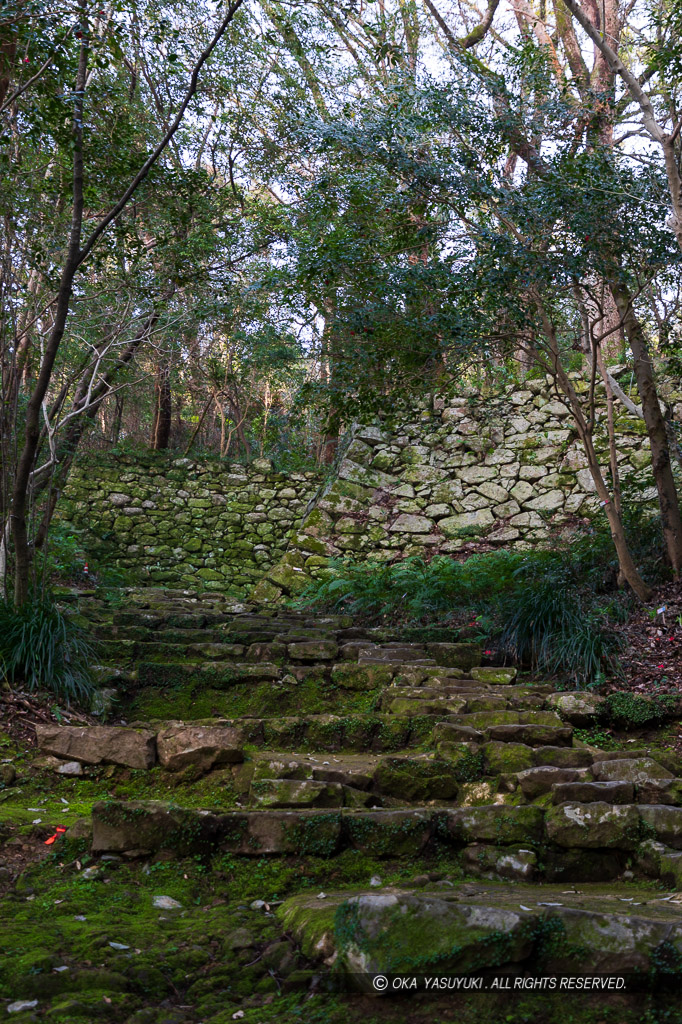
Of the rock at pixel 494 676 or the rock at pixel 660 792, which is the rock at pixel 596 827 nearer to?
the rock at pixel 660 792

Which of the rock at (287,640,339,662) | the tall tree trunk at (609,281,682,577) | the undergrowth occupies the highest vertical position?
the tall tree trunk at (609,281,682,577)

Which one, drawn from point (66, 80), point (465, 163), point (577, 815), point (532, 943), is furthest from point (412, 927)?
point (465, 163)

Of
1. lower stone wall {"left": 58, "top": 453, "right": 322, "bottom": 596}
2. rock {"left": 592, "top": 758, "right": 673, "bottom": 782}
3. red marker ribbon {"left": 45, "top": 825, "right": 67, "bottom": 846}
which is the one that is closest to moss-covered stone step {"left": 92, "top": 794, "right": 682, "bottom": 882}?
red marker ribbon {"left": 45, "top": 825, "right": 67, "bottom": 846}

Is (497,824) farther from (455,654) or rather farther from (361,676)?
(455,654)

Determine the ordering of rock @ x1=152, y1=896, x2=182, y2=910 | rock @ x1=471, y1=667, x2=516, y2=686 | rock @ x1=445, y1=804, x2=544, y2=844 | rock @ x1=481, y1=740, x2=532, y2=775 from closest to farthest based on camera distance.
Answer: rock @ x1=152, y1=896, x2=182, y2=910 < rock @ x1=445, y1=804, x2=544, y2=844 < rock @ x1=481, y1=740, x2=532, y2=775 < rock @ x1=471, y1=667, x2=516, y2=686

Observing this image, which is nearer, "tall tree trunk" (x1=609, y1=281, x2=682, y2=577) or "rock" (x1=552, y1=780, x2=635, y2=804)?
"rock" (x1=552, y1=780, x2=635, y2=804)

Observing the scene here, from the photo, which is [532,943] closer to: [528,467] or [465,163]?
[465,163]

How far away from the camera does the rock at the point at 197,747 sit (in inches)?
134

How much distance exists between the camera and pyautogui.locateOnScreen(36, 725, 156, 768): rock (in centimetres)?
352

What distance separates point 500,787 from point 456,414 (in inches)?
310

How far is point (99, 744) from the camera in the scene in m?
3.57

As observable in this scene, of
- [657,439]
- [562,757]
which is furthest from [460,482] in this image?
[562,757]

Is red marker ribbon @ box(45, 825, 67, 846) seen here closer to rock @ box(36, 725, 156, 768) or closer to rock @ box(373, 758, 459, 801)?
rock @ box(36, 725, 156, 768)

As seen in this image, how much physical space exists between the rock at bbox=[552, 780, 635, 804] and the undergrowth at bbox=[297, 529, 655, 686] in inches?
83.3
